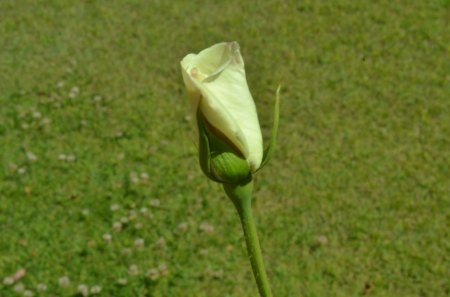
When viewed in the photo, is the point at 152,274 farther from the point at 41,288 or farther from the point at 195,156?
the point at 195,156

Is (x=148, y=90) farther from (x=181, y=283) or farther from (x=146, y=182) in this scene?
(x=181, y=283)

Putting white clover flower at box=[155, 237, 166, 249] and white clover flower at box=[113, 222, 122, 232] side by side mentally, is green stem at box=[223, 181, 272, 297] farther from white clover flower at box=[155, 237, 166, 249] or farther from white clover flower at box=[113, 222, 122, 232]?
white clover flower at box=[113, 222, 122, 232]

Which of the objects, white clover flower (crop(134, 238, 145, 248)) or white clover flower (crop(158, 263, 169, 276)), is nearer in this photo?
white clover flower (crop(158, 263, 169, 276))

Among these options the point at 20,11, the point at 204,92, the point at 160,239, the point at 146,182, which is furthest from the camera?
the point at 20,11

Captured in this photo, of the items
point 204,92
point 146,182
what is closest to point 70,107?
point 146,182

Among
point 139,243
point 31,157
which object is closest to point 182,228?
point 139,243

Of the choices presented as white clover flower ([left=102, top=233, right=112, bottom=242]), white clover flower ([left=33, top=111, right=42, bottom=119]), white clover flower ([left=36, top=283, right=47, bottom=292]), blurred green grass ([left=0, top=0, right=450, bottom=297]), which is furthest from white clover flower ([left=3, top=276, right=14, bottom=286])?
white clover flower ([left=33, top=111, right=42, bottom=119])

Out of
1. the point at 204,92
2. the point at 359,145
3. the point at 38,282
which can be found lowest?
the point at 38,282
